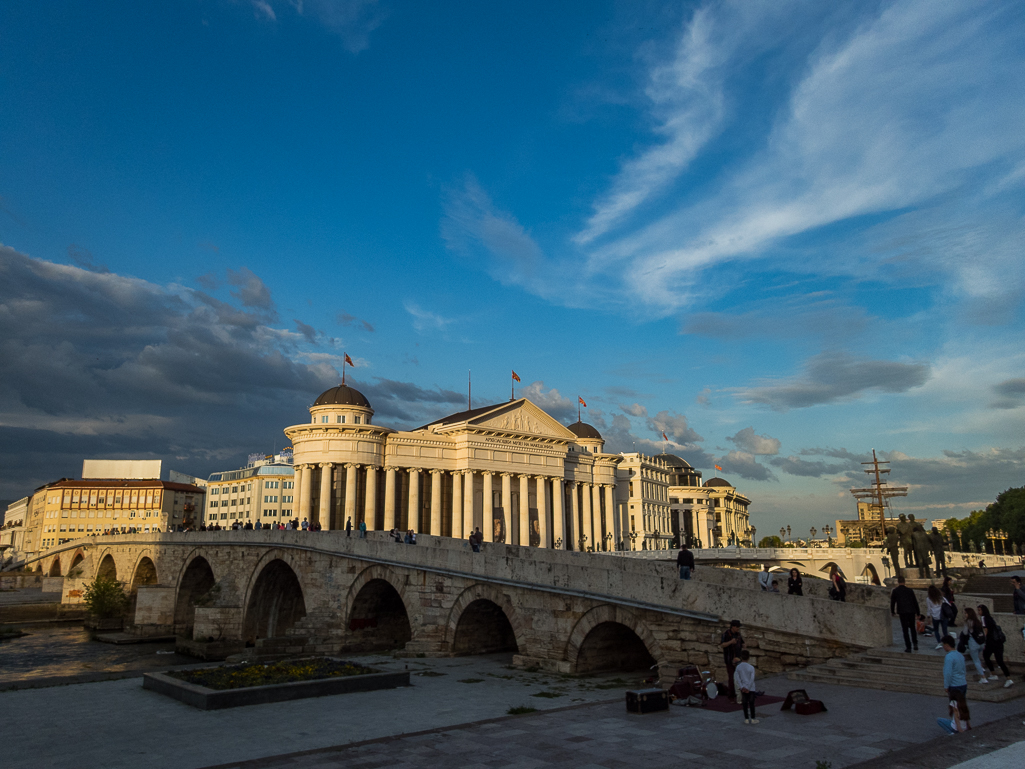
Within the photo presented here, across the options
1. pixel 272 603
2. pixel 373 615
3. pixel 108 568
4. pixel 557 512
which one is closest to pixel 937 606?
pixel 373 615

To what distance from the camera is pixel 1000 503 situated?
91.2 m

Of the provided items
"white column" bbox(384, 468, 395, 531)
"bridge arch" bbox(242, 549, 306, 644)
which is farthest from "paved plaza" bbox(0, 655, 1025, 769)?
"white column" bbox(384, 468, 395, 531)

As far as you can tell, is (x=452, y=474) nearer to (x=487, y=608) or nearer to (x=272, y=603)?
(x=272, y=603)

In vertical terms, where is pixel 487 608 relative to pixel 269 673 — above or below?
above

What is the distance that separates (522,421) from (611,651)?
53.2 metres

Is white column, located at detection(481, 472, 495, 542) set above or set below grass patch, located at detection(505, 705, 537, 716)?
above

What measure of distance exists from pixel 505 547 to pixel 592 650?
35.8 ft

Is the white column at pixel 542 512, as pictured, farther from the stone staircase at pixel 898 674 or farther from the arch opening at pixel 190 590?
the stone staircase at pixel 898 674

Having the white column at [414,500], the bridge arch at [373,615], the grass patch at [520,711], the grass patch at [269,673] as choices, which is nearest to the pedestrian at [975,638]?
the grass patch at [520,711]

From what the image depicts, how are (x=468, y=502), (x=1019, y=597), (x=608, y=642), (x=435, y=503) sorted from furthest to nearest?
(x=468, y=502) < (x=435, y=503) < (x=608, y=642) < (x=1019, y=597)

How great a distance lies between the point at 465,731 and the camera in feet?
37.8

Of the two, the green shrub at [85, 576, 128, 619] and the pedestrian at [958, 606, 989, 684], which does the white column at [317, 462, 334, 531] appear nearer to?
the green shrub at [85, 576, 128, 619]

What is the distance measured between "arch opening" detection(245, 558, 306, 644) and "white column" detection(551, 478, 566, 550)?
3729 cm

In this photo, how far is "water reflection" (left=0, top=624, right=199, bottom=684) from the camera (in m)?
31.4
